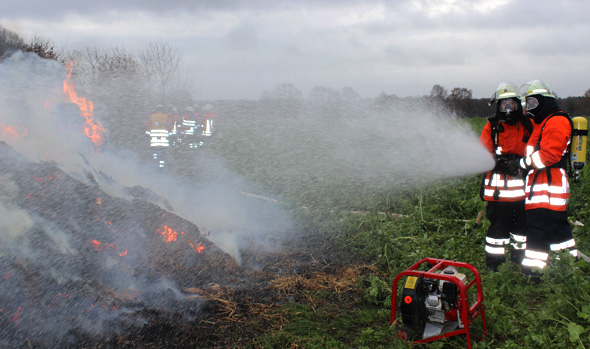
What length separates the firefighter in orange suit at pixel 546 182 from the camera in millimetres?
4535

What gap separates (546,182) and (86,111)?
251 inches

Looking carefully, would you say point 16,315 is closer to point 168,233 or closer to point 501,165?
point 168,233

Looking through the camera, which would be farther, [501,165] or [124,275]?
[501,165]

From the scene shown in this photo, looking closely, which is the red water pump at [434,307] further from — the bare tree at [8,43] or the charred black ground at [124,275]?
the bare tree at [8,43]

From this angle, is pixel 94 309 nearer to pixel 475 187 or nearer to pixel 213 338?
pixel 213 338

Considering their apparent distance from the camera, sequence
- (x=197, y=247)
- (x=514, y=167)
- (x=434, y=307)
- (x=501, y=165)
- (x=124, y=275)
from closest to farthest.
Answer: (x=434, y=307) < (x=124, y=275) < (x=514, y=167) < (x=501, y=165) < (x=197, y=247)

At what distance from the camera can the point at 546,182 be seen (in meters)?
4.64

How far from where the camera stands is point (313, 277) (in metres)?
5.16

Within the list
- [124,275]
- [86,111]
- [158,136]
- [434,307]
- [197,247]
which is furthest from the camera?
[158,136]

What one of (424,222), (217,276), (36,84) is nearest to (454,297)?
(217,276)

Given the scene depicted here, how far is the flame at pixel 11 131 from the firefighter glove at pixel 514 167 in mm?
5800

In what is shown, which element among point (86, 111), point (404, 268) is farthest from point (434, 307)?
point (86, 111)

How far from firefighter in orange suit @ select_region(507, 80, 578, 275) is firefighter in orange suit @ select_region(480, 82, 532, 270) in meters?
0.19

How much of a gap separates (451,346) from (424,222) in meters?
3.69
